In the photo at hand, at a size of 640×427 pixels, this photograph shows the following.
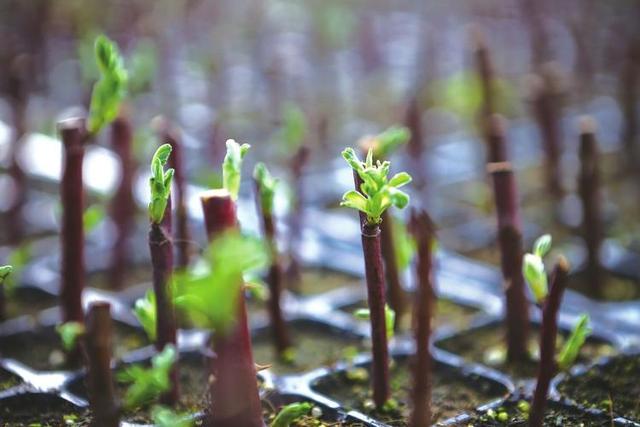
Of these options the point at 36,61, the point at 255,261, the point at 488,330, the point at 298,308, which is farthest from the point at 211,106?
the point at 255,261

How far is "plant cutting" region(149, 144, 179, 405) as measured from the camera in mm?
926

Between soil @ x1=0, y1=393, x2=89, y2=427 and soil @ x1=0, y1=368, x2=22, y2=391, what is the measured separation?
0.14 feet

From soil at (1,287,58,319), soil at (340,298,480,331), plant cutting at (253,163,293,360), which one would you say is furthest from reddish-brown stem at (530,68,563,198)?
soil at (1,287,58,319)

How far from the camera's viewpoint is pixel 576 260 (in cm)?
173

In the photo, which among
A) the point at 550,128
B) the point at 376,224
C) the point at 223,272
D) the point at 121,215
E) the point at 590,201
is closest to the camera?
the point at 223,272

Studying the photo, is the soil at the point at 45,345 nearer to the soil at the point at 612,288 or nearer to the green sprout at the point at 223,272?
the green sprout at the point at 223,272

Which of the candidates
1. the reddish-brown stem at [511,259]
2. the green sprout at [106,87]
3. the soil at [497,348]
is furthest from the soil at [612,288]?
the green sprout at [106,87]

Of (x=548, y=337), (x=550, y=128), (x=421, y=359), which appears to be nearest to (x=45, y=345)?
(x=421, y=359)

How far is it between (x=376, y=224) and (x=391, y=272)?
44cm

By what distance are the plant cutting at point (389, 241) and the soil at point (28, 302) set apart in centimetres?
57

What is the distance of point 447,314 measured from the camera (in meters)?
1.54

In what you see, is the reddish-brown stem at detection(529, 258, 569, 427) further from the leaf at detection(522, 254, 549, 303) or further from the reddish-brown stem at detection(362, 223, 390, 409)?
the reddish-brown stem at detection(362, 223, 390, 409)

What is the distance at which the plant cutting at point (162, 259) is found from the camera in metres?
0.93

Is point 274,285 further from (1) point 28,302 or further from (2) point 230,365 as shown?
(1) point 28,302
